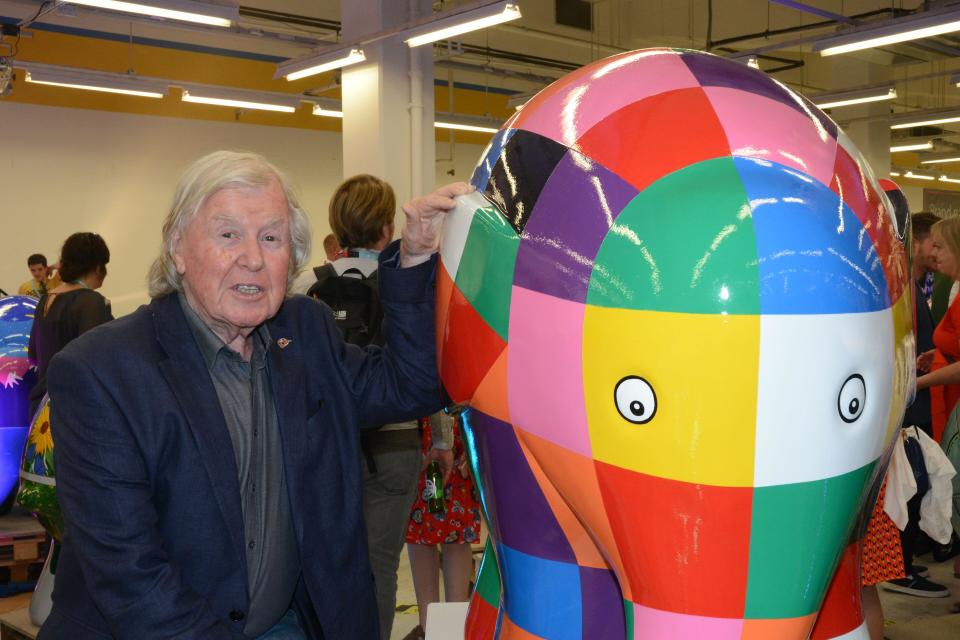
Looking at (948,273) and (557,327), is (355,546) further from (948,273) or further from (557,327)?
(948,273)

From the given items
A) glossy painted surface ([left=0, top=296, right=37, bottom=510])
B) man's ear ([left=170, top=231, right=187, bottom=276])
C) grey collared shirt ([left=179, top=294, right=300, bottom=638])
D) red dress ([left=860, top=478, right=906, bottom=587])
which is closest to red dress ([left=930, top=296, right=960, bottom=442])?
red dress ([left=860, top=478, right=906, bottom=587])

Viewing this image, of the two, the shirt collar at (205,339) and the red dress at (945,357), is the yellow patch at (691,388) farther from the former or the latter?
the red dress at (945,357)

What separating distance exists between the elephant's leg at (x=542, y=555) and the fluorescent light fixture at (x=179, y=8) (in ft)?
18.8

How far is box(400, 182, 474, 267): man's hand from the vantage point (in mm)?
1398

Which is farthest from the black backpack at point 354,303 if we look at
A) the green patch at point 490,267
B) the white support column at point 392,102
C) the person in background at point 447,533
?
the white support column at point 392,102

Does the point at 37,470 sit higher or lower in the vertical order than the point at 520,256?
lower

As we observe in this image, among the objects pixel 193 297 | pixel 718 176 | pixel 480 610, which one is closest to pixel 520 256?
pixel 718 176

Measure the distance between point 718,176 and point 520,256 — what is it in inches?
9.8

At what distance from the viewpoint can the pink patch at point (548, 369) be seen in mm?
1127

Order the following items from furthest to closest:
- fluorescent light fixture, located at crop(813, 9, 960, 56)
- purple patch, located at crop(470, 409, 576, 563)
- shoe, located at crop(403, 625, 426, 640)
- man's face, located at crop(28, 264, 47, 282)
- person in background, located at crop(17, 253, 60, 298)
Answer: man's face, located at crop(28, 264, 47, 282) < person in background, located at crop(17, 253, 60, 298) < fluorescent light fixture, located at crop(813, 9, 960, 56) < shoe, located at crop(403, 625, 426, 640) < purple patch, located at crop(470, 409, 576, 563)

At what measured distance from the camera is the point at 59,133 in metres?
11.1

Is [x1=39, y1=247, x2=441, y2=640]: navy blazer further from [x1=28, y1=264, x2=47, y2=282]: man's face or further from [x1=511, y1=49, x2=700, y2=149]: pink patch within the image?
[x1=28, y1=264, x2=47, y2=282]: man's face

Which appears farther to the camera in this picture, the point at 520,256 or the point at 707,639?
the point at 520,256

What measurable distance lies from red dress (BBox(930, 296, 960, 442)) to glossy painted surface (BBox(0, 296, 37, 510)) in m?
3.89
